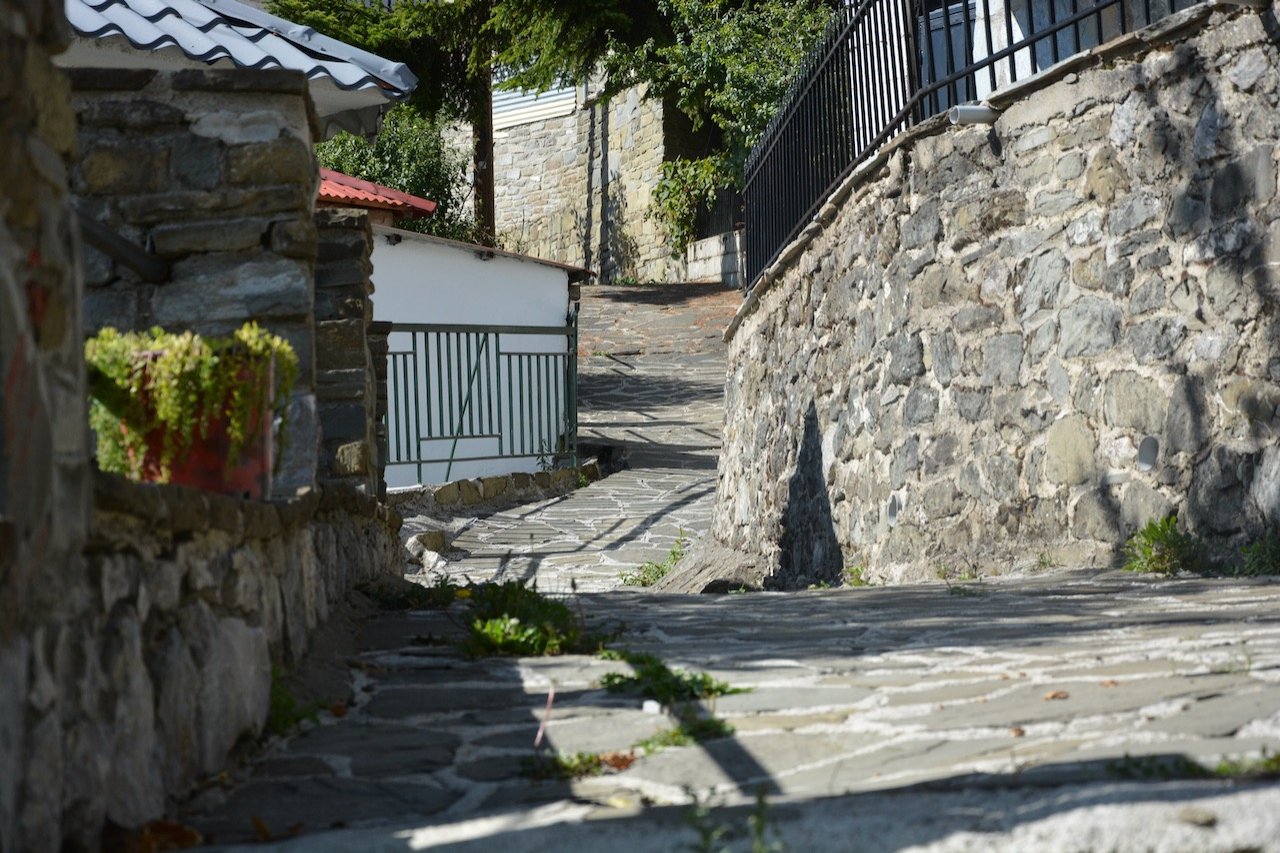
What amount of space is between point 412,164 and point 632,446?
11.3m

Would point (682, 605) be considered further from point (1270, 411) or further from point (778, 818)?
point (778, 818)

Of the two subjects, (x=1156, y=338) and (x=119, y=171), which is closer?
(x=119, y=171)

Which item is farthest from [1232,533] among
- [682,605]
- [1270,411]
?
[682,605]

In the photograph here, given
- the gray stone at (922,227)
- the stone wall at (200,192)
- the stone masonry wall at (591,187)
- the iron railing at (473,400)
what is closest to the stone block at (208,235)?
the stone wall at (200,192)

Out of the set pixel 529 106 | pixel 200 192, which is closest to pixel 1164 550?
pixel 200 192

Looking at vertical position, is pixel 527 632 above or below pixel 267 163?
below

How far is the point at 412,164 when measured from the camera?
76.1 ft

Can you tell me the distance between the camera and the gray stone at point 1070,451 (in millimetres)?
5445

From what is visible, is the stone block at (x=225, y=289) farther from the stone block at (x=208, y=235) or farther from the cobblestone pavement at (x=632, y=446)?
the cobblestone pavement at (x=632, y=446)

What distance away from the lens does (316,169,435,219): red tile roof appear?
1267 centimetres

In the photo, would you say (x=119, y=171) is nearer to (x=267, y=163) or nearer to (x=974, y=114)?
(x=267, y=163)

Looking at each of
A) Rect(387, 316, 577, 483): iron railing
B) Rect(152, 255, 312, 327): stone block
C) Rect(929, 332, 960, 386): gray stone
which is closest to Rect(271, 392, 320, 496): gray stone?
Rect(152, 255, 312, 327): stone block

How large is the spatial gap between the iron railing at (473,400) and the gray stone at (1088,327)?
6.26m

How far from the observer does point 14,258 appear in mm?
1883
